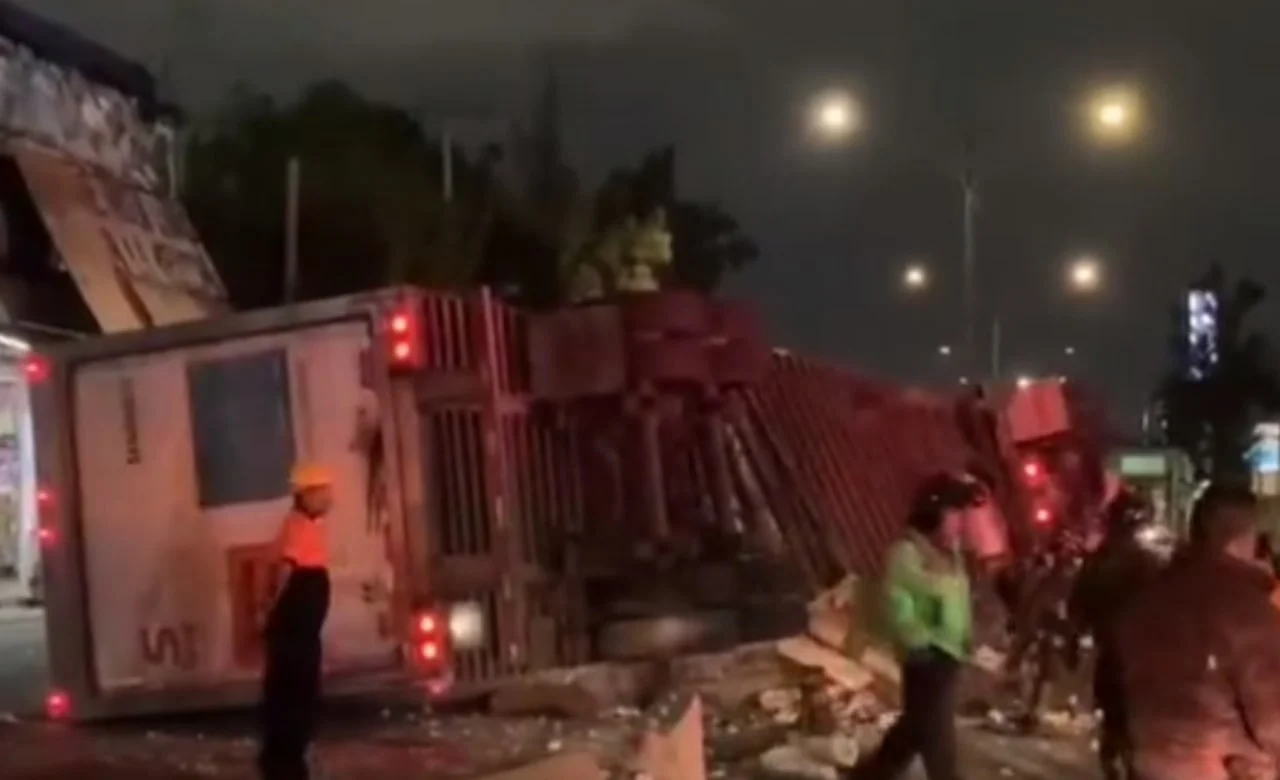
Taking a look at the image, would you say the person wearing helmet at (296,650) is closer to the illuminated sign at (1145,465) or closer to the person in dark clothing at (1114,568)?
the person in dark clothing at (1114,568)

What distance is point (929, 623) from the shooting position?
37.2 ft

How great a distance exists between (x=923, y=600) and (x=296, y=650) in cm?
276

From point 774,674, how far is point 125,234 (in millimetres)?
14553

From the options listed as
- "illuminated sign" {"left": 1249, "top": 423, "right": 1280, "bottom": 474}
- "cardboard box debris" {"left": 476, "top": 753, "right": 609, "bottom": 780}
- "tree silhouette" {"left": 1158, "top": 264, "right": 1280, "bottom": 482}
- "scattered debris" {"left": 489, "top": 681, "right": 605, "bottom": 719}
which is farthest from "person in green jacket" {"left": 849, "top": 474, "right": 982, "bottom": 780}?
"tree silhouette" {"left": 1158, "top": 264, "right": 1280, "bottom": 482}

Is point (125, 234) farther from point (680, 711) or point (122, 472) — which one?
point (680, 711)

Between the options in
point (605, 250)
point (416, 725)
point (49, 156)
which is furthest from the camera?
point (605, 250)

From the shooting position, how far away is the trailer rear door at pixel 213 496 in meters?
13.5

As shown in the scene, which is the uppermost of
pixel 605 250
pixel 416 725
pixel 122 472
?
pixel 605 250

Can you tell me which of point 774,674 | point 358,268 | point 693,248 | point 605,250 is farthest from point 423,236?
point 774,674

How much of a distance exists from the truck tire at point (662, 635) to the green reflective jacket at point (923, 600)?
10.7ft

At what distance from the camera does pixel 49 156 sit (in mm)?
28219

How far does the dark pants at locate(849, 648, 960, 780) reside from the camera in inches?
448

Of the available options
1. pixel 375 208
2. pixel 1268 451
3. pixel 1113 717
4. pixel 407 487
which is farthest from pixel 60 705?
pixel 1268 451

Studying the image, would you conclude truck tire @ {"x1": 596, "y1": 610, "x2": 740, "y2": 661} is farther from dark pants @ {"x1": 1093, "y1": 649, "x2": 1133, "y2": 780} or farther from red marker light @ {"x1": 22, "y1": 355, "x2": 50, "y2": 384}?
dark pants @ {"x1": 1093, "y1": 649, "x2": 1133, "y2": 780}
